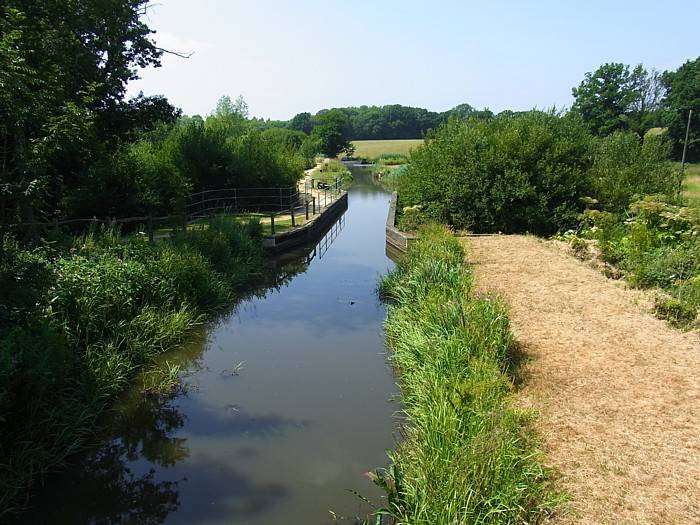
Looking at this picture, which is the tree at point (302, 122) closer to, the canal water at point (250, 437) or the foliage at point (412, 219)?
the foliage at point (412, 219)

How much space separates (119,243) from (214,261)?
8.59 feet

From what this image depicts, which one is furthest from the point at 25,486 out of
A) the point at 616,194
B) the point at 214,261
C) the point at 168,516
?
the point at 616,194

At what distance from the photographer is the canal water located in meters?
4.94

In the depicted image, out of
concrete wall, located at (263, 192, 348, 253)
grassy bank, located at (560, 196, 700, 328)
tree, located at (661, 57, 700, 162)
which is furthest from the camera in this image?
tree, located at (661, 57, 700, 162)

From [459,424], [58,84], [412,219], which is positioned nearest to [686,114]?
[412,219]

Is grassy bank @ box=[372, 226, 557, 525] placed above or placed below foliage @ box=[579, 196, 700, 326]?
below

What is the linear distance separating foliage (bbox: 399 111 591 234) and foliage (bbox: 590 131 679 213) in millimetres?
574

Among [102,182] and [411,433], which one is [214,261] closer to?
[102,182]

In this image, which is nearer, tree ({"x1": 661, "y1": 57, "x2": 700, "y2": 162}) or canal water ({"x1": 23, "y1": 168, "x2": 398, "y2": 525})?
canal water ({"x1": 23, "y1": 168, "x2": 398, "y2": 525})

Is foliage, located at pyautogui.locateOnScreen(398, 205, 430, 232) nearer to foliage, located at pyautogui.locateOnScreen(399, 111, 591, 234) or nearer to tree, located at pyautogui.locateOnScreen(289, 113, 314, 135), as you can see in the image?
foliage, located at pyautogui.locateOnScreen(399, 111, 591, 234)

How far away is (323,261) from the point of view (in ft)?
54.3

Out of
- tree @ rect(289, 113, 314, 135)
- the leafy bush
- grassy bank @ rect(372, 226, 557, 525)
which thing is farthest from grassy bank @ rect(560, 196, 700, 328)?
tree @ rect(289, 113, 314, 135)

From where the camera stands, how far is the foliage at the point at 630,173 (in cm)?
1534

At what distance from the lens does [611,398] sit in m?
5.29
